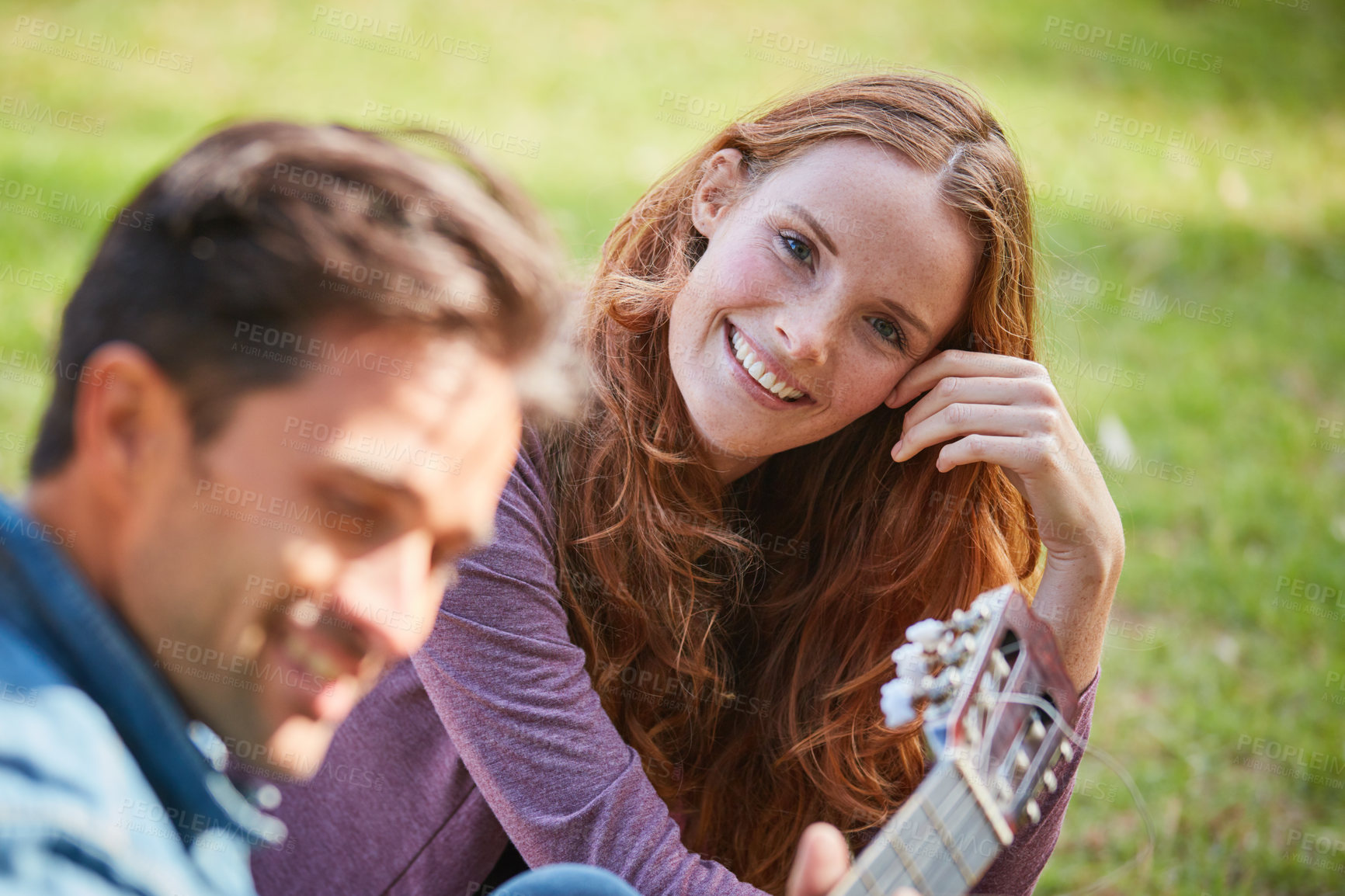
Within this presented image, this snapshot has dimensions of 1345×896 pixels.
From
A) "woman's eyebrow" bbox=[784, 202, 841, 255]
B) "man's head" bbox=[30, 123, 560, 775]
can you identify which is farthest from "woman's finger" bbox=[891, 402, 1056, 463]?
"man's head" bbox=[30, 123, 560, 775]

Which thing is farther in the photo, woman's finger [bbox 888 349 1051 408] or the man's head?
woman's finger [bbox 888 349 1051 408]

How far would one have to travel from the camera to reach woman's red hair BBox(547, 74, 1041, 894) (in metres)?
2.14

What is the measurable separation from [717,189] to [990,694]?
1184 millimetres

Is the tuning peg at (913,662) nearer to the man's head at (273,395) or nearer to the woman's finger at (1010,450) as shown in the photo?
the woman's finger at (1010,450)

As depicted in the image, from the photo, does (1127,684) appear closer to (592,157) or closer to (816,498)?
(816,498)

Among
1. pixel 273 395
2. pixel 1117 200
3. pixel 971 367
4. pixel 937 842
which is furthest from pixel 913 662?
pixel 1117 200

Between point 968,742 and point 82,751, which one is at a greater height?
point 82,751

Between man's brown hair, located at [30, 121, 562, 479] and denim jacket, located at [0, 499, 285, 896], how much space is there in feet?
0.43

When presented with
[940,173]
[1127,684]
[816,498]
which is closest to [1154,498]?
[1127,684]

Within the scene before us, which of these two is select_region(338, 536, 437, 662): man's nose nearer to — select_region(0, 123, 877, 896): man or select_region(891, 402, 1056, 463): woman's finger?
select_region(0, 123, 877, 896): man

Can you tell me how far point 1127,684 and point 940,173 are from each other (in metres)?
2.37

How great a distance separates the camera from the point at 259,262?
1092 millimetres

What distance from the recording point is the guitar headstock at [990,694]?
153 cm

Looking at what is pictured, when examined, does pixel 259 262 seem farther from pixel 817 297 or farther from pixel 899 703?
pixel 817 297
